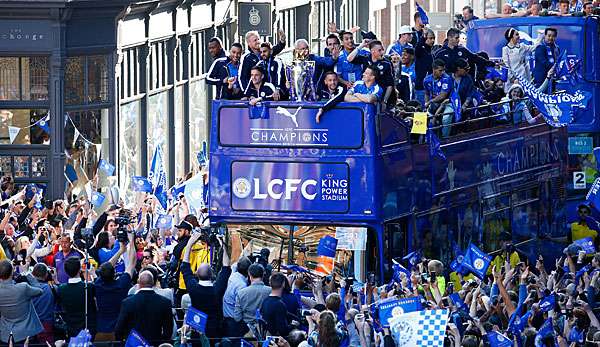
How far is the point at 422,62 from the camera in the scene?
2891 centimetres

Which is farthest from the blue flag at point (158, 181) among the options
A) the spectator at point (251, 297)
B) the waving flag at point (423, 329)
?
the waving flag at point (423, 329)

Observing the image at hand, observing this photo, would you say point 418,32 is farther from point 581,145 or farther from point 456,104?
point 581,145

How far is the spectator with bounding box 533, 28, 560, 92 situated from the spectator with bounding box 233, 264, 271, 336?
1180 centimetres

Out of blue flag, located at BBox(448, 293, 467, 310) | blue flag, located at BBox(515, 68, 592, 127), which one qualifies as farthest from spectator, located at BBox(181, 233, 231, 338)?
blue flag, located at BBox(515, 68, 592, 127)

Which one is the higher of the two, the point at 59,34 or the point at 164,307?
the point at 59,34

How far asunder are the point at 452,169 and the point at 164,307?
7.45 m

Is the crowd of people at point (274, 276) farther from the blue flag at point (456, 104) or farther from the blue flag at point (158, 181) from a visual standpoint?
the blue flag at point (158, 181)

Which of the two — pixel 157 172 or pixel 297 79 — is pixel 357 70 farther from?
pixel 157 172

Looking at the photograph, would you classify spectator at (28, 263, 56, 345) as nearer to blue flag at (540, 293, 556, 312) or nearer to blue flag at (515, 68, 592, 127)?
blue flag at (540, 293, 556, 312)

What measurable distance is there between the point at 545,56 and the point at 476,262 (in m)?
9.33

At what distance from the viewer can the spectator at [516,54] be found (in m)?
33.2

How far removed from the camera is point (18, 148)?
1355 inches

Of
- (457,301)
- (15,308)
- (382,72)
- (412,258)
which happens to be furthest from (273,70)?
(15,308)

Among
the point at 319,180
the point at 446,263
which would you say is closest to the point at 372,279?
the point at 319,180
